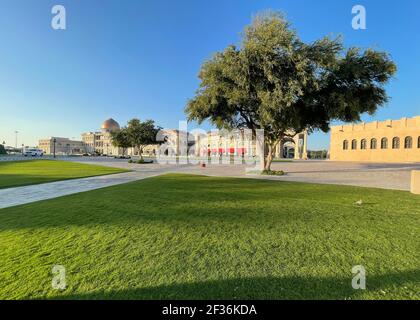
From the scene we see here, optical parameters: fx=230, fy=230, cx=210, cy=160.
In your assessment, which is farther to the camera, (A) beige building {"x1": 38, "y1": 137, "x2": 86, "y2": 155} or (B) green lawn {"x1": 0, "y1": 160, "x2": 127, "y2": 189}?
(A) beige building {"x1": 38, "y1": 137, "x2": 86, "y2": 155}

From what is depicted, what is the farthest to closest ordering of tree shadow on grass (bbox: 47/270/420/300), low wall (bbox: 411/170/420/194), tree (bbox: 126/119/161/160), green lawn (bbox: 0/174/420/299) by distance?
1. tree (bbox: 126/119/161/160)
2. low wall (bbox: 411/170/420/194)
3. green lawn (bbox: 0/174/420/299)
4. tree shadow on grass (bbox: 47/270/420/300)

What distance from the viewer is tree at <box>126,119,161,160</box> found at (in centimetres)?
3666

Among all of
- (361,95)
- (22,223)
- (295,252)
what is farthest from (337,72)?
(22,223)

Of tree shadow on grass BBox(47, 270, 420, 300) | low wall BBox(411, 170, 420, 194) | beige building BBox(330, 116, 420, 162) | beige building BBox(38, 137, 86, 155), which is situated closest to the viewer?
tree shadow on grass BBox(47, 270, 420, 300)

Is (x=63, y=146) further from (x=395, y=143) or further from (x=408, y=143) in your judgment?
(x=408, y=143)

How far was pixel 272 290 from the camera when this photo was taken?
3055 mm

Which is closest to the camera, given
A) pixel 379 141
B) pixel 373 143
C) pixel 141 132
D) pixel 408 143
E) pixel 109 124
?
pixel 141 132

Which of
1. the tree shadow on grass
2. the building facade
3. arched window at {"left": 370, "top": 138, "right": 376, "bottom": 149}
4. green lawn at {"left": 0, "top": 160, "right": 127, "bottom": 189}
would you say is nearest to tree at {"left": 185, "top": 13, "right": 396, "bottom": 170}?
the building facade

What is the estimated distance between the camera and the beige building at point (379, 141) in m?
43.5

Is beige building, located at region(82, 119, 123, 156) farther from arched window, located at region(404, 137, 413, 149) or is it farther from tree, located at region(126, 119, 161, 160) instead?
arched window, located at region(404, 137, 413, 149)

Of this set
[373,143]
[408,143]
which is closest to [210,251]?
[408,143]

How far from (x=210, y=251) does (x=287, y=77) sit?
13.5 metres

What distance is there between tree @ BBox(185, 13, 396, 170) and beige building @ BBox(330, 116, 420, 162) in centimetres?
3639

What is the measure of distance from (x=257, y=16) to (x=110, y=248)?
17228 millimetres
